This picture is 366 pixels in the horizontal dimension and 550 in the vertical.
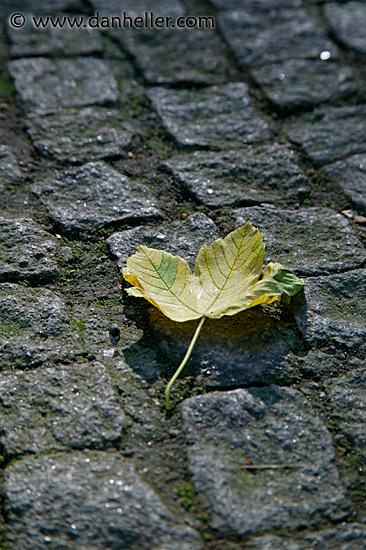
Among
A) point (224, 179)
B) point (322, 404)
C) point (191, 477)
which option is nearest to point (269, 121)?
point (224, 179)

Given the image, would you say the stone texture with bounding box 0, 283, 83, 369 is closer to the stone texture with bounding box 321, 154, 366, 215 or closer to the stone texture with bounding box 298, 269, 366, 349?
the stone texture with bounding box 298, 269, 366, 349

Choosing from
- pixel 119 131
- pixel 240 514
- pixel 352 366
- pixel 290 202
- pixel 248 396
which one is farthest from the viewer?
pixel 119 131

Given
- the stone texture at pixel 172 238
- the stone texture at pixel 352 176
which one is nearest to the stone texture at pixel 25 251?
the stone texture at pixel 172 238

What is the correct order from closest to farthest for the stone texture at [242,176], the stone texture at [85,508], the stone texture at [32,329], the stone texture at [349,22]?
the stone texture at [85,508] → the stone texture at [32,329] → the stone texture at [242,176] → the stone texture at [349,22]

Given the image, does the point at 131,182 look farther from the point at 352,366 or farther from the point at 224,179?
the point at 352,366

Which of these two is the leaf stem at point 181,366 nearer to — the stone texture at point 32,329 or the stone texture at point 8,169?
the stone texture at point 32,329

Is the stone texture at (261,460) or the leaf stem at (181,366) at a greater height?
the leaf stem at (181,366)
